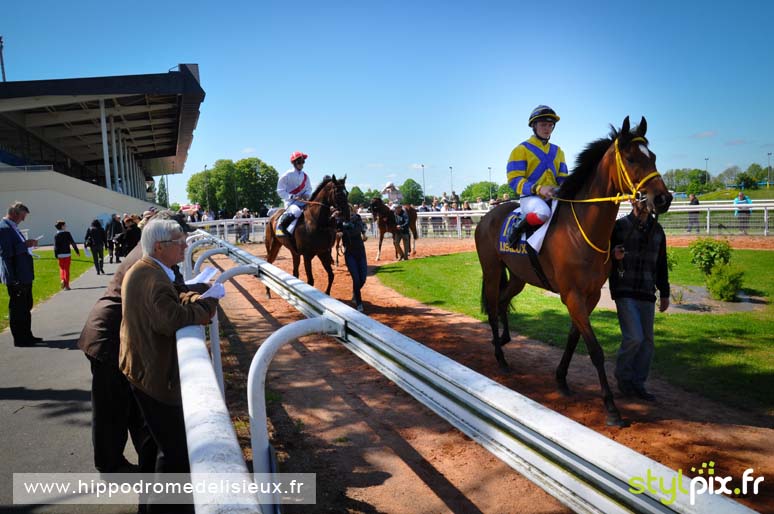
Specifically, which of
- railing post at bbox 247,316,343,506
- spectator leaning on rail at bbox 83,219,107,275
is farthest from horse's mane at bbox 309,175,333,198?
spectator leaning on rail at bbox 83,219,107,275

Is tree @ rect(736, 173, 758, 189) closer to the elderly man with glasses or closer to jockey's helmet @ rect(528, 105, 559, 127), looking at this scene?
jockey's helmet @ rect(528, 105, 559, 127)

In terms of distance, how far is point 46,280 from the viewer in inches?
554

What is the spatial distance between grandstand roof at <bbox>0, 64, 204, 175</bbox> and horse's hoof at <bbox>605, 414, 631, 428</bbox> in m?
27.1

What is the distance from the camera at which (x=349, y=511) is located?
2980mm

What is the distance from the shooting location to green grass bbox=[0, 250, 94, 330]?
406 inches

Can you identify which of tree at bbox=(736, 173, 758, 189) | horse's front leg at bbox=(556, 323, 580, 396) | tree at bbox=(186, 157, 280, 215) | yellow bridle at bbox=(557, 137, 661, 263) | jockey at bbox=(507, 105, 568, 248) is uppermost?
tree at bbox=(186, 157, 280, 215)

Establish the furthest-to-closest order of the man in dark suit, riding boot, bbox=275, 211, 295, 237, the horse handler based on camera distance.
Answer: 1. riding boot, bbox=275, 211, 295, 237
2. the horse handler
3. the man in dark suit

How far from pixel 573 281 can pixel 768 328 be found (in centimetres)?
400

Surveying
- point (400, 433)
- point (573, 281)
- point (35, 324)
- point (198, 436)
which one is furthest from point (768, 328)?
point (35, 324)

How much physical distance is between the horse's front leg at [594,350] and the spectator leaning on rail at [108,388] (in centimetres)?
329

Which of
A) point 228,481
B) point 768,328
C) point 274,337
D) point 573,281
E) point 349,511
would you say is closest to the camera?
point 228,481

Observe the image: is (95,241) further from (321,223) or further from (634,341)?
(634,341)

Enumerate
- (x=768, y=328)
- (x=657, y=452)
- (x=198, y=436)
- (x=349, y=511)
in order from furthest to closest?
(x=768, y=328) → (x=657, y=452) → (x=349, y=511) → (x=198, y=436)

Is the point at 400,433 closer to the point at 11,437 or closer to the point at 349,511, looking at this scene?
the point at 349,511
